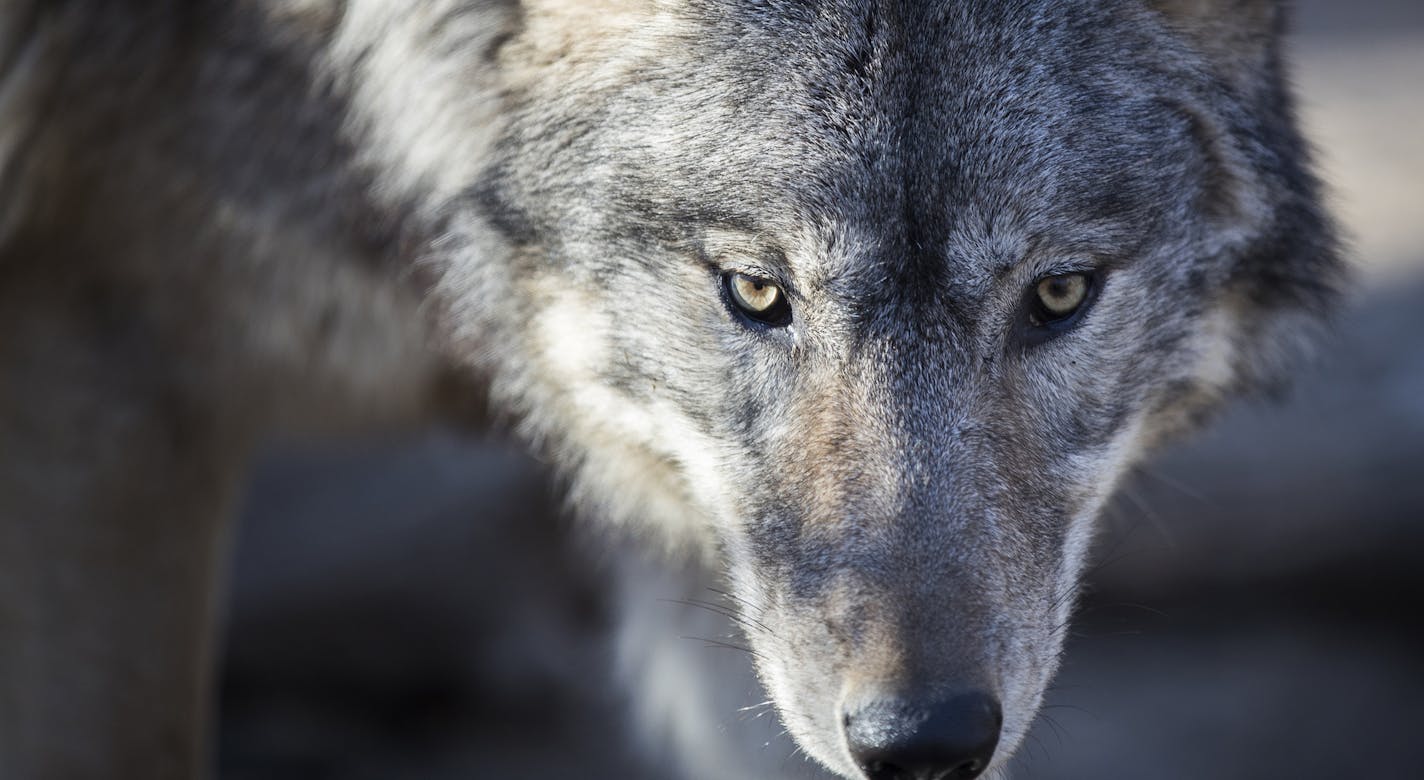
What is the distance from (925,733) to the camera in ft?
6.38

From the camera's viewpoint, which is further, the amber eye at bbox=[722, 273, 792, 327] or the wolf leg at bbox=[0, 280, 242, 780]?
the wolf leg at bbox=[0, 280, 242, 780]

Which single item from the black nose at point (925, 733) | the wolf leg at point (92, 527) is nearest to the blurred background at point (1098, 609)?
the wolf leg at point (92, 527)

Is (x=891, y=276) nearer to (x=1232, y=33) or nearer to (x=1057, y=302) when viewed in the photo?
(x=1057, y=302)

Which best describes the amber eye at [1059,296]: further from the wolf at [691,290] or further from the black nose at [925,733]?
the black nose at [925,733]

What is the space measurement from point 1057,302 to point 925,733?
0.70m

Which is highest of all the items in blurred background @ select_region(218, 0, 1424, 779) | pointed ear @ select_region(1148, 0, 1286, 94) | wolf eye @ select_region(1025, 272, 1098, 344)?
pointed ear @ select_region(1148, 0, 1286, 94)

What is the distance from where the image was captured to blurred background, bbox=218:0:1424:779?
13.2 feet

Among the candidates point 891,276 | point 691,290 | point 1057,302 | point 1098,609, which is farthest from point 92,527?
point 1098,609

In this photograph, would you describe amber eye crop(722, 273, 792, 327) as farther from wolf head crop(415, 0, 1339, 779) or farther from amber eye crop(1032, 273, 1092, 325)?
amber eye crop(1032, 273, 1092, 325)

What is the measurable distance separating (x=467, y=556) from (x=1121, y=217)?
8.05 feet

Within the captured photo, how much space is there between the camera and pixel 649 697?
12.1ft

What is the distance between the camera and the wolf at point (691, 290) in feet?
7.05

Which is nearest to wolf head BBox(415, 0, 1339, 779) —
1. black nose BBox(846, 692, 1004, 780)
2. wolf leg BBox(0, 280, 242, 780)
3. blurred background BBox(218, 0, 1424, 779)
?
black nose BBox(846, 692, 1004, 780)

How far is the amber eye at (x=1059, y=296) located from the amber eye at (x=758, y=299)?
1.24 feet
